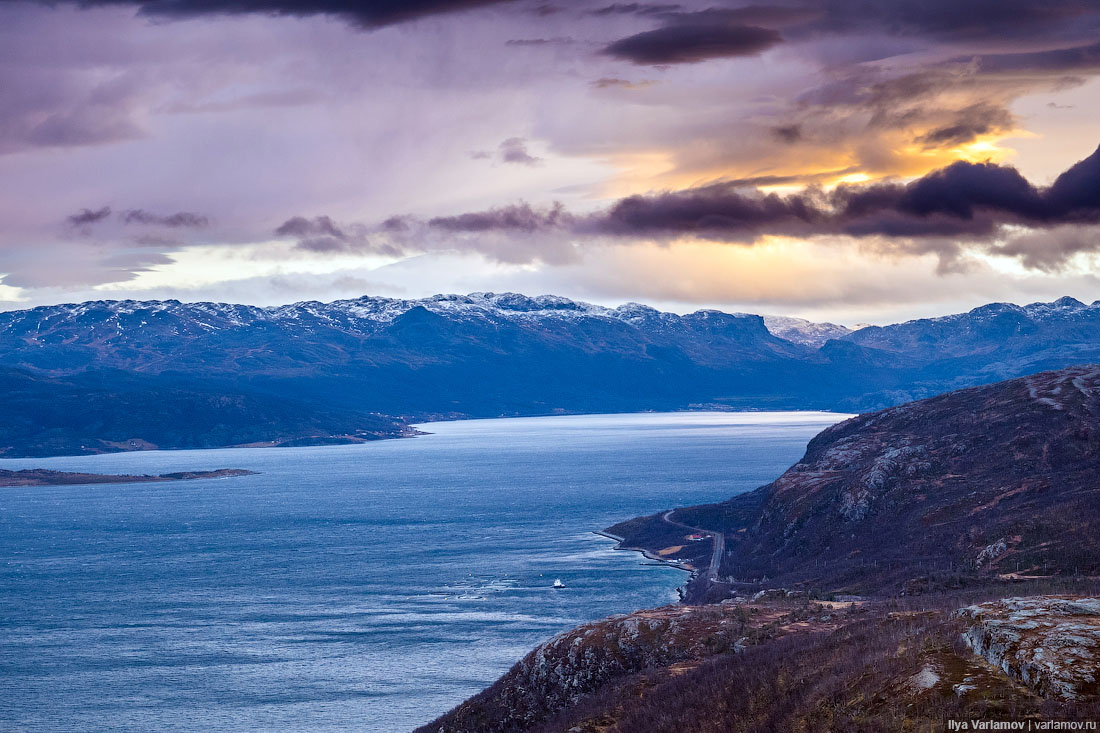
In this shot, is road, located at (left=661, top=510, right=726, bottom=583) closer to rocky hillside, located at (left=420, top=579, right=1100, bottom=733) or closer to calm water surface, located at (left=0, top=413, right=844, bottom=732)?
calm water surface, located at (left=0, top=413, right=844, bottom=732)

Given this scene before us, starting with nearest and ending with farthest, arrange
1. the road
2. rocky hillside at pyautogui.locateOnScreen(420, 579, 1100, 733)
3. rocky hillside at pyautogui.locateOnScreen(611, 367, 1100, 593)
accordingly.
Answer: rocky hillside at pyautogui.locateOnScreen(420, 579, 1100, 733)
rocky hillside at pyautogui.locateOnScreen(611, 367, 1100, 593)
the road

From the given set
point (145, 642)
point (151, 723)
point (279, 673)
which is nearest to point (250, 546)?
point (145, 642)

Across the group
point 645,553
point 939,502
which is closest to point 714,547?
point 645,553

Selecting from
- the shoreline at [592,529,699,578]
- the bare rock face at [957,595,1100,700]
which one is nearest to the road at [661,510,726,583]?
the shoreline at [592,529,699,578]

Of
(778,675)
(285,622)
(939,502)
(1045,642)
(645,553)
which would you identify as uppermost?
(1045,642)

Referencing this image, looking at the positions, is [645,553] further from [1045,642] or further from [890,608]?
[1045,642]

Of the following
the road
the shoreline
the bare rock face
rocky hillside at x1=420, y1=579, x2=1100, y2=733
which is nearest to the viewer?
the bare rock face
